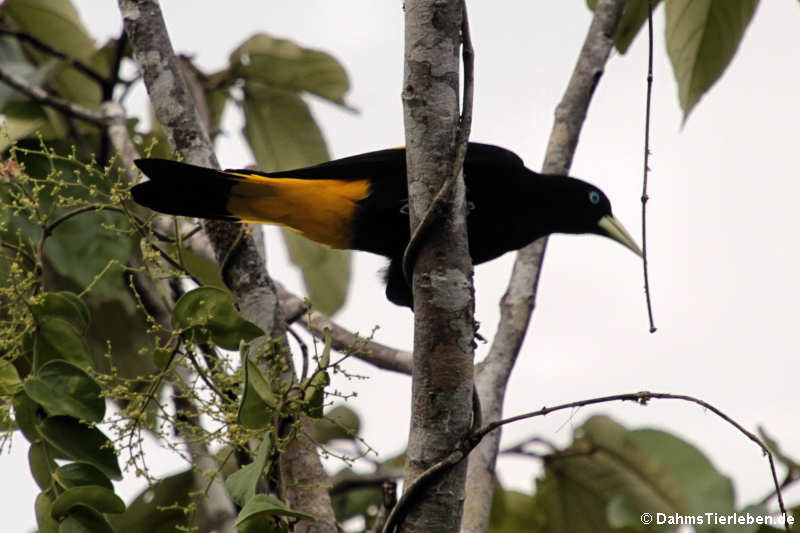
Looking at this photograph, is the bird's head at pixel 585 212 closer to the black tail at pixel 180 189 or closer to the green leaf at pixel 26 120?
the black tail at pixel 180 189

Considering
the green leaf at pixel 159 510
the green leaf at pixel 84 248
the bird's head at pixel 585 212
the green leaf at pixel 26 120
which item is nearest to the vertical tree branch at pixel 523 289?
the bird's head at pixel 585 212

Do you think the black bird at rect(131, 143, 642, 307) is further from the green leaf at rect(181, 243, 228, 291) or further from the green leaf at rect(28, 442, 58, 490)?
the green leaf at rect(28, 442, 58, 490)

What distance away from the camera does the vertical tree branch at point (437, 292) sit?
5.77ft

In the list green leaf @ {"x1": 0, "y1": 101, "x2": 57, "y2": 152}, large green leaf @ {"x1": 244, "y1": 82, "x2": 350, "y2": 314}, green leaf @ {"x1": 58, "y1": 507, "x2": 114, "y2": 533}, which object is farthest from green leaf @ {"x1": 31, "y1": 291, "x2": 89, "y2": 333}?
large green leaf @ {"x1": 244, "y1": 82, "x2": 350, "y2": 314}

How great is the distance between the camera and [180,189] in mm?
2508

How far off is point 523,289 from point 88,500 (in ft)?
4.83

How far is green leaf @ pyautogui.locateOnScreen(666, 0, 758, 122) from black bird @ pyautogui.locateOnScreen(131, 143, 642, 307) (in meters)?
0.58

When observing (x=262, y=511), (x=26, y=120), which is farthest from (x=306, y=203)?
(x=262, y=511)

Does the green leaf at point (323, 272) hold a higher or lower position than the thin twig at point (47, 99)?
lower

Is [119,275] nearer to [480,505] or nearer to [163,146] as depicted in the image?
[163,146]

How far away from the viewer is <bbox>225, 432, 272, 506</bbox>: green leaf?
166 centimetres

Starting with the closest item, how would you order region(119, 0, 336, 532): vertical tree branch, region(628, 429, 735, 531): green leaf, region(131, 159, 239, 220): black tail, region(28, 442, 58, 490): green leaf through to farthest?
region(28, 442, 58, 490): green leaf
region(119, 0, 336, 532): vertical tree branch
region(131, 159, 239, 220): black tail
region(628, 429, 735, 531): green leaf

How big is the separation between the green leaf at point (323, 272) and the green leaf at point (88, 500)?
6.33 feet

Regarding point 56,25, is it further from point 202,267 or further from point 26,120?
point 202,267
